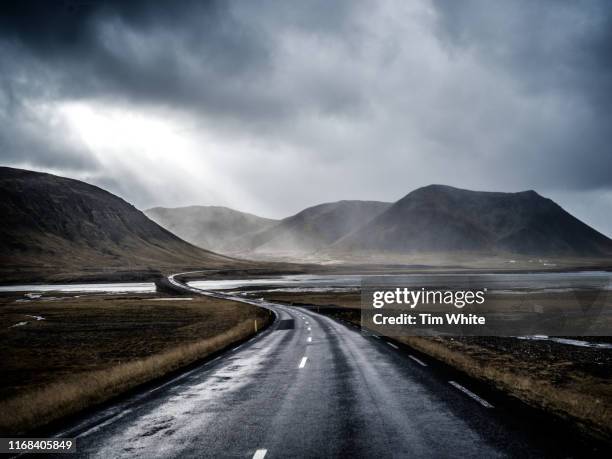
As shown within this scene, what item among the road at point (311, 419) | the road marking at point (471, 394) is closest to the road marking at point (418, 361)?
the road at point (311, 419)

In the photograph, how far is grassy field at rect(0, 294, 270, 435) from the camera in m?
10.3

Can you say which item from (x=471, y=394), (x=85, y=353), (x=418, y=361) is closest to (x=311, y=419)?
(x=471, y=394)

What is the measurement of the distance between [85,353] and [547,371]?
21077 mm

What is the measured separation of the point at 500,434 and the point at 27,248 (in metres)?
233

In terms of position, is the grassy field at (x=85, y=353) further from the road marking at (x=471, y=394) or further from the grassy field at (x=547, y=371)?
the grassy field at (x=547, y=371)

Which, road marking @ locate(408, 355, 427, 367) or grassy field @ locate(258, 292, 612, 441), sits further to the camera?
road marking @ locate(408, 355, 427, 367)

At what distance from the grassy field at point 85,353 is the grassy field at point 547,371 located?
33.0 feet

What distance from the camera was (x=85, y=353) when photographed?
2192 cm

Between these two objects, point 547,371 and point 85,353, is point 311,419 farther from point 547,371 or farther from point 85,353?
point 85,353

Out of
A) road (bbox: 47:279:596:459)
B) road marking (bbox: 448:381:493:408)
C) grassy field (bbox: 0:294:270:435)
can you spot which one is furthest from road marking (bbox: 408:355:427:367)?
grassy field (bbox: 0:294:270:435)

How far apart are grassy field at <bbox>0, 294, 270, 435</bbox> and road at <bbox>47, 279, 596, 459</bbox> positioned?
1449mm

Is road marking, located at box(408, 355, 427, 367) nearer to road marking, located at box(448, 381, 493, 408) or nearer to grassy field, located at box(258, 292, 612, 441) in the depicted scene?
grassy field, located at box(258, 292, 612, 441)

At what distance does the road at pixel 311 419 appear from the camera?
6.74m

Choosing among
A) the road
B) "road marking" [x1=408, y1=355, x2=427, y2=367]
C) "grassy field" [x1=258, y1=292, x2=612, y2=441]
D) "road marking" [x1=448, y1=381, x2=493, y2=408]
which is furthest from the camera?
"road marking" [x1=408, y1=355, x2=427, y2=367]
